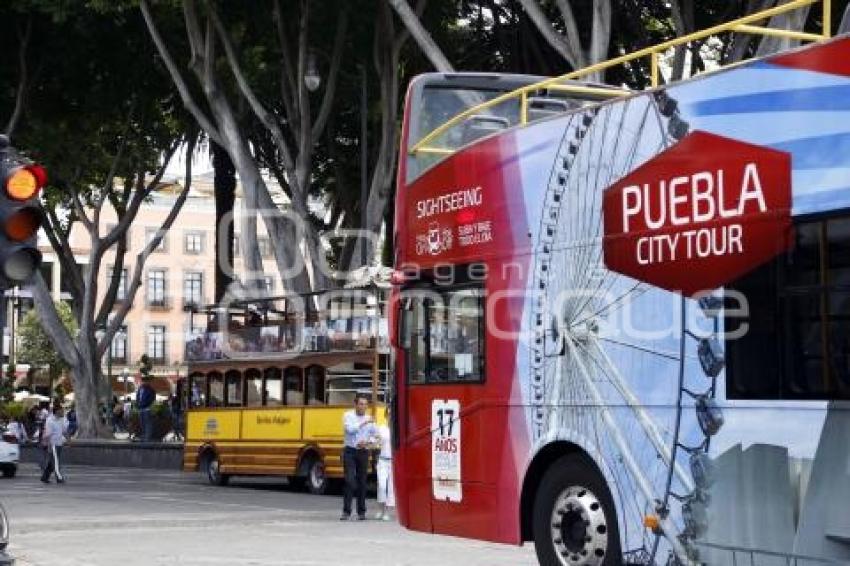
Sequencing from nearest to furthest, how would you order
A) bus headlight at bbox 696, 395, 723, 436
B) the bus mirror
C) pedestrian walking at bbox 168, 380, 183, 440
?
bus headlight at bbox 696, 395, 723, 436 < the bus mirror < pedestrian walking at bbox 168, 380, 183, 440

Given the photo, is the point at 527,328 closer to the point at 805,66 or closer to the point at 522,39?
the point at 805,66

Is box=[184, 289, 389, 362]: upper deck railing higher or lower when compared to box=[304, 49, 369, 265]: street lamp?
lower

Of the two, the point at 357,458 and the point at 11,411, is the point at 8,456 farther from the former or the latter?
the point at 11,411

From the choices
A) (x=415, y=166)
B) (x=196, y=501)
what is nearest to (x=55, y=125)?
(x=196, y=501)

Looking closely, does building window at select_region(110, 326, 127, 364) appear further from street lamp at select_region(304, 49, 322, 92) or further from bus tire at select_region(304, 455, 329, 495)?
bus tire at select_region(304, 455, 329, 495)

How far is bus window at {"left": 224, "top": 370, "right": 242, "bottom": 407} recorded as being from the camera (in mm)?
29688

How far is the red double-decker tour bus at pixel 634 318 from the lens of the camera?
321 inches

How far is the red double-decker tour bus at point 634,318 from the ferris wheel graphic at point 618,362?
0.02 m

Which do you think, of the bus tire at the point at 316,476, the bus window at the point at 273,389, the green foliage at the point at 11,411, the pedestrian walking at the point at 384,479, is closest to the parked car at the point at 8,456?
the bus window at the point at 273,389

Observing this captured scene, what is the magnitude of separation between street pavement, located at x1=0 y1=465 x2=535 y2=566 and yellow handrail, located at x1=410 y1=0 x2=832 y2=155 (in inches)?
166

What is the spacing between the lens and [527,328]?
1062 cm

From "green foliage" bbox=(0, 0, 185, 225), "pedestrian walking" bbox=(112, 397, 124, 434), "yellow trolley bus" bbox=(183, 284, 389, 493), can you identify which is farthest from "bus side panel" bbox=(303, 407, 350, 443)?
"pedestrian walking" bbox=(112, 397, 124, 434)

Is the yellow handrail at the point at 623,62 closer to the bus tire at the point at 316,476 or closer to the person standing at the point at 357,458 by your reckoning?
the person standing at the point at 357,458

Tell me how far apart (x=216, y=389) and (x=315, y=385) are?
4.18m
